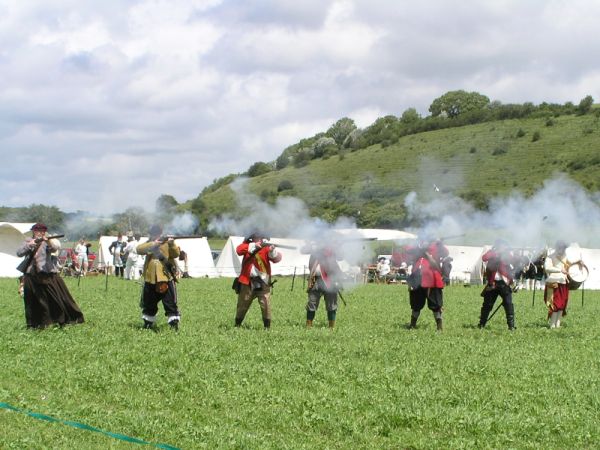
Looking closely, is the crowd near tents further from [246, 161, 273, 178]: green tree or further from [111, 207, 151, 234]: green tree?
[246, 161, 273, 178]: green tree

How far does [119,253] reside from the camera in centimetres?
3522

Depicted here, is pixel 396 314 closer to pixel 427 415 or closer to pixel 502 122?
pixel 427 415

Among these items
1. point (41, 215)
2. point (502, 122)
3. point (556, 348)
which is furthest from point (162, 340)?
point (502, 122)

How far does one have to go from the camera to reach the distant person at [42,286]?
14586mm

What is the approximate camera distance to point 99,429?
7.64 meters

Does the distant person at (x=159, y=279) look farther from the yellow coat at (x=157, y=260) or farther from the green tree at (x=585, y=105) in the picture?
the green tree at (x=585, y=105)

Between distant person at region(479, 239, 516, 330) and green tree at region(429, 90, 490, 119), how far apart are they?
236ft

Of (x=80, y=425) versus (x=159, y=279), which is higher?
(x=159, y=279)

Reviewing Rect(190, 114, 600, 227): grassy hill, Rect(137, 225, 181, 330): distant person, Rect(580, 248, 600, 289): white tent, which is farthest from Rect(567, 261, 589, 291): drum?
Rect(580, 248, 600, 289): white tent

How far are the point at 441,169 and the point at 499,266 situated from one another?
1760 inches

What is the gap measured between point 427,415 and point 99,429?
322cm

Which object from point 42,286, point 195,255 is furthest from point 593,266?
point 42,286

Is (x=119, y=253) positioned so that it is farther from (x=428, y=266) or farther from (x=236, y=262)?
(x=428, y=266)

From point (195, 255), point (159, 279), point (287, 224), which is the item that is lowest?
point (159, 279)
